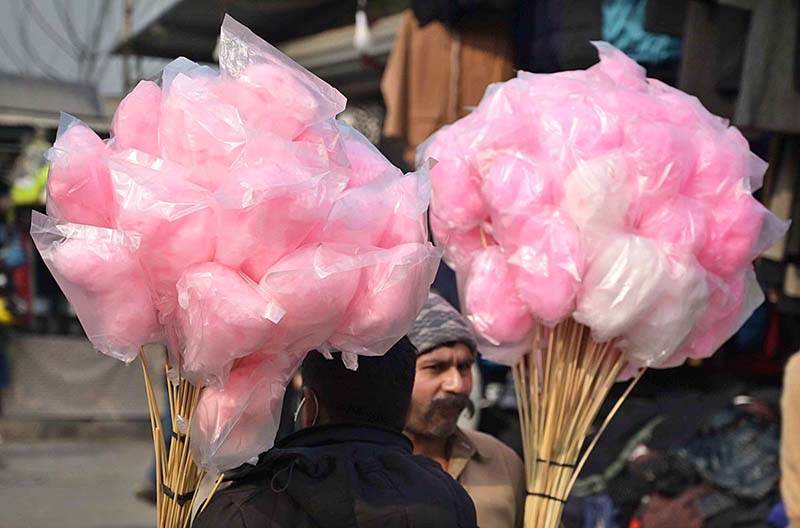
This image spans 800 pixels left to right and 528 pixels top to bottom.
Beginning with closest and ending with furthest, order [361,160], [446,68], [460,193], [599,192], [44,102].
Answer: [361,160]
[599,192]
[460,193]
[446,68]
[44,102]

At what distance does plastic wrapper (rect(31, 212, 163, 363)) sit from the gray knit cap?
0.99m

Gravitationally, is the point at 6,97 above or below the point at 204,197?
below

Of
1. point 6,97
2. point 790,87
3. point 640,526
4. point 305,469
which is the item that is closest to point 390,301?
point 305,469

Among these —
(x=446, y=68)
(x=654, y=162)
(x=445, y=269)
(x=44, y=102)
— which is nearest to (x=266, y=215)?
(x=654, y=162)

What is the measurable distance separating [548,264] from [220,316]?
0.83 meters

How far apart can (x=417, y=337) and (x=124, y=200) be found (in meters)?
1.12

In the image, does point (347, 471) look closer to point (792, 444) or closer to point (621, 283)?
point (621, 283)

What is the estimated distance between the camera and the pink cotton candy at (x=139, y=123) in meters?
1.69

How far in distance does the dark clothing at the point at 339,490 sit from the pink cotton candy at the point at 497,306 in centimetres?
54

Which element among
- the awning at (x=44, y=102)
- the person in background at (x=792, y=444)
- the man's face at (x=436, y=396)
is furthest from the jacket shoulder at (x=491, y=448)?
the awning at (x=44, y=102)

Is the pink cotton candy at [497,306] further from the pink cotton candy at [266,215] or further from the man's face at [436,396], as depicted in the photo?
Answer: the pink cotton candy at [266,215]

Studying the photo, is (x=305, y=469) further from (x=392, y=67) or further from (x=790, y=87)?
(x=392, y=67)

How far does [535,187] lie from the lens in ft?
7.24

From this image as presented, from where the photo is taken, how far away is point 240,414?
1638 mm
